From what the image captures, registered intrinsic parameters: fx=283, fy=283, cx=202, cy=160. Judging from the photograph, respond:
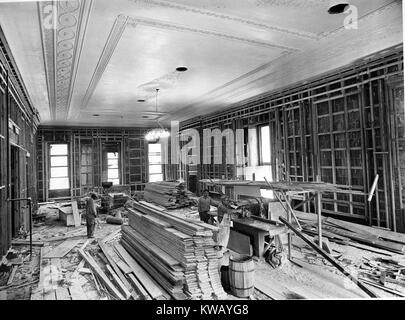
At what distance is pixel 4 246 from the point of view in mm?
5129

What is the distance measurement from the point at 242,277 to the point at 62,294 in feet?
8.18

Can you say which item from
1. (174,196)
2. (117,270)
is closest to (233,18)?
(117,270)

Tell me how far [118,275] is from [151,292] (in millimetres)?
894

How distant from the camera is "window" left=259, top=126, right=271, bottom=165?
9.59 meters

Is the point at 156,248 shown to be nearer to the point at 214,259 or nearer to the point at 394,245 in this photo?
the point at 214,259

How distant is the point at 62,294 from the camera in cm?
393

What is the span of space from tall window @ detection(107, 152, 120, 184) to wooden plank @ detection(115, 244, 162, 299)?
9897 millimetres

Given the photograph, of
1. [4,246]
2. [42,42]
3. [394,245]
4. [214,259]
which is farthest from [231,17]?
[4,246]

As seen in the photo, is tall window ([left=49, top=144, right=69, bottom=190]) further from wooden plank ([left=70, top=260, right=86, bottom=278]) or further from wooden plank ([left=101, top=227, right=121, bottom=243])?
wooden plank ([left=70, top=260, right=86, bottom=278])

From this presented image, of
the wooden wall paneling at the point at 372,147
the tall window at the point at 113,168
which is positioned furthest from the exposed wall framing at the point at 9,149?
the tall window at the point at 113,168

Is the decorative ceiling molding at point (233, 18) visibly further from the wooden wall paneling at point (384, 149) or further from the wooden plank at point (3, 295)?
the wooden plank at point (3, 295)

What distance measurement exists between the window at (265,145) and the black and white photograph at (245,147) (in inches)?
2.6

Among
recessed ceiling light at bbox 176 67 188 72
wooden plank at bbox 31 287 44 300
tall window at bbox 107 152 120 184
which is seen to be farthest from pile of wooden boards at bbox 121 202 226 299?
tall window at bbox 107 152 120 184

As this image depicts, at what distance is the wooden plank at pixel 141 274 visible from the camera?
389 cm
